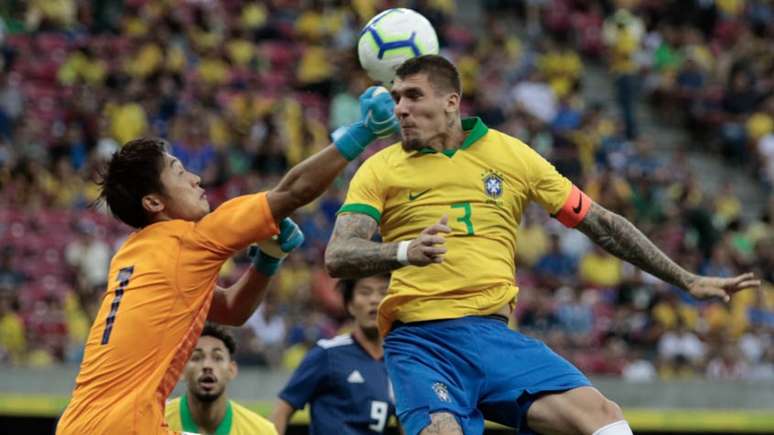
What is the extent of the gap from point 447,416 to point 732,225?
1371cm

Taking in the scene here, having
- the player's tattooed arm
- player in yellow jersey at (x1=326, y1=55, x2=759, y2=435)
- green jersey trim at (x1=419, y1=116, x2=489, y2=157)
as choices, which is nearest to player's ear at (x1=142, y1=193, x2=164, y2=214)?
player in yellow jersey at (x1=326, y1=55, x2=759, y2=435)

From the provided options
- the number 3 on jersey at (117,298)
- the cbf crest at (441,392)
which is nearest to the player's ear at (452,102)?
the cbf crest at (441,392)

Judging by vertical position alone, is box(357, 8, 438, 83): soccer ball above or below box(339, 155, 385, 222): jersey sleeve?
above

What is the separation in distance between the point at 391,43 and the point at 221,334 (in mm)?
2052

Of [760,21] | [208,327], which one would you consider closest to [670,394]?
[208,327]

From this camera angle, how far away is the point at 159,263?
6340mm

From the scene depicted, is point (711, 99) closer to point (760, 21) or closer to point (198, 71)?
point (760, 21)

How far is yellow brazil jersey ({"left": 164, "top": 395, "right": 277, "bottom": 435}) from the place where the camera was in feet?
27.4

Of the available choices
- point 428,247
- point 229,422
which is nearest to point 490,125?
point 229,422

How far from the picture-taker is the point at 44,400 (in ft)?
40.2

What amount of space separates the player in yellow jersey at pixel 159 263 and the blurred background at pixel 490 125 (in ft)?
20.1

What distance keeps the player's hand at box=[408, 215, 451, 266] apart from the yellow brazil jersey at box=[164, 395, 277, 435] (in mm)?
2449

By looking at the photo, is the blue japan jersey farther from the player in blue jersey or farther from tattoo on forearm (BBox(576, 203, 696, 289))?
tattoo on forearm (BBox(576, 203, 696, 289))

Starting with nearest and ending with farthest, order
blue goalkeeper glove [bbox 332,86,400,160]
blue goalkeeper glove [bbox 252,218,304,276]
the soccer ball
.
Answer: blue goalkeeper glove [bbox 332,86,400,160] → blue goalkeeper glove [bbox 252,218,304,276] → the soccer ball
